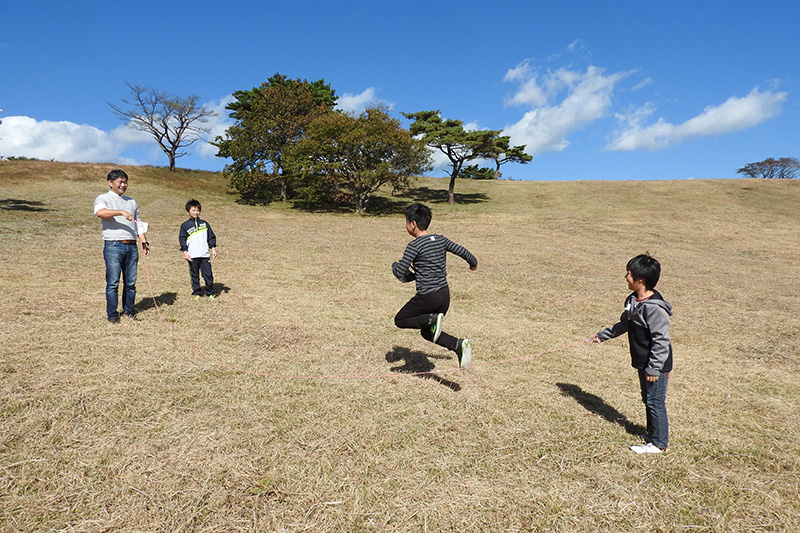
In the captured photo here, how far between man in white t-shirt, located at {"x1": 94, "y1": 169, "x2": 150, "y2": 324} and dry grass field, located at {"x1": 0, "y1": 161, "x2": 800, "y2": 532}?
0.55 metres

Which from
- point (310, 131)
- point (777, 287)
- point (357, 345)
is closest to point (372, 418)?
point (357, 345)

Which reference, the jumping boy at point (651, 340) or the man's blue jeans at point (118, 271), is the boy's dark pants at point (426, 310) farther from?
the man's blue jeans at point (118, 271)

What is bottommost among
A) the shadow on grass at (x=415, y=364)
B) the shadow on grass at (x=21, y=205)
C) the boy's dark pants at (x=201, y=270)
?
the shadow on grass at (x=415, y=364)

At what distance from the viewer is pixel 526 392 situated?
507 centimetres

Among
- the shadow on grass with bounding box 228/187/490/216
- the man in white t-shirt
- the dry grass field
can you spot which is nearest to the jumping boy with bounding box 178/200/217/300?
the dry grass field

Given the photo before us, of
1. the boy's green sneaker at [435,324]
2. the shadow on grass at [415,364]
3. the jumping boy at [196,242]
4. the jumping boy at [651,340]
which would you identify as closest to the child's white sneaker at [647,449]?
the jumping boy at [651,340]

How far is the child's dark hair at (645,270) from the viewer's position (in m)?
3.66

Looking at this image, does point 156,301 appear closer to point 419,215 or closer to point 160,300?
point 160,300

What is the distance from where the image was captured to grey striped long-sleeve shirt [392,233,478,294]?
468 centimetres

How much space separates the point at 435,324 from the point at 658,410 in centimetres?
224

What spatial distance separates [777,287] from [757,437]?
11.6 metres

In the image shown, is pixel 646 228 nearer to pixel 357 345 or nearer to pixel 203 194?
pixel 357 345

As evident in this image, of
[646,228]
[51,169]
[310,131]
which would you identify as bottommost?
[646,228]

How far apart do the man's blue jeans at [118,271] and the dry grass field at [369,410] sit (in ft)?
1.12
